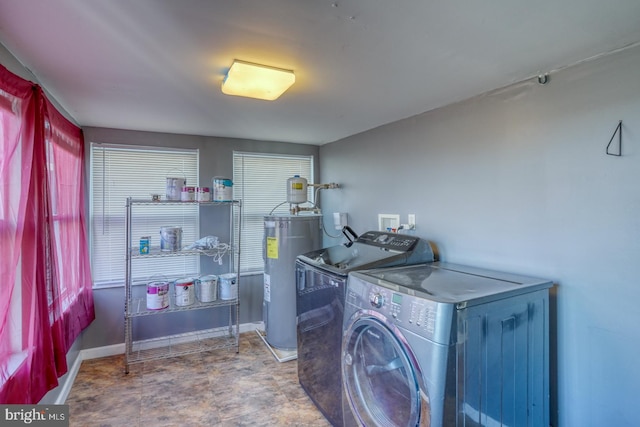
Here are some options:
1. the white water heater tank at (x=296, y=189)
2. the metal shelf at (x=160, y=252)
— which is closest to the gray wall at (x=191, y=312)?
the metal shelf at (x=160, y=252)

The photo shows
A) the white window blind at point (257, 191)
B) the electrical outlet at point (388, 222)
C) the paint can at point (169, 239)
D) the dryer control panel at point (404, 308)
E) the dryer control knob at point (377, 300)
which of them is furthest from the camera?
the white window blind at point (257, 191)

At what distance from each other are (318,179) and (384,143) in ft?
3.91

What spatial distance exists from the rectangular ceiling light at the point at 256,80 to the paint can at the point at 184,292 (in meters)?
1.84

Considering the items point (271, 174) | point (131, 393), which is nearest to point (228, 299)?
point (131, 393)

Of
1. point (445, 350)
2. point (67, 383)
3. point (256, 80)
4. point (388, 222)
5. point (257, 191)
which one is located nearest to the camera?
point (445, 350)

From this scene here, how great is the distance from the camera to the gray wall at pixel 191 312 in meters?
2.98

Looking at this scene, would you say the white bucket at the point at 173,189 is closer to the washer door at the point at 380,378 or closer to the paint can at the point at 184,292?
the paint can at the point at 184,292

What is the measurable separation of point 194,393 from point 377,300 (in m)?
1.69

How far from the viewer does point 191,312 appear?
3301mm

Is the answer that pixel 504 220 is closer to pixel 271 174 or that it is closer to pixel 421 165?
pixel 421 165

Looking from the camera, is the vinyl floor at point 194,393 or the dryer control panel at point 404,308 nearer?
the dryer control panel at point 404,308

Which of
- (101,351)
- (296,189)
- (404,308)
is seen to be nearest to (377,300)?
(404,308)

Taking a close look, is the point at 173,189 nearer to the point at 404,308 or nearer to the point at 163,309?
the point at 163,309

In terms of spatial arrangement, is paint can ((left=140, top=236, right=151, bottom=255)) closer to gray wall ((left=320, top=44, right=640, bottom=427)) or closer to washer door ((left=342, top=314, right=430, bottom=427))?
washer door ((left=342, top=314, right=430, bottom=427))
